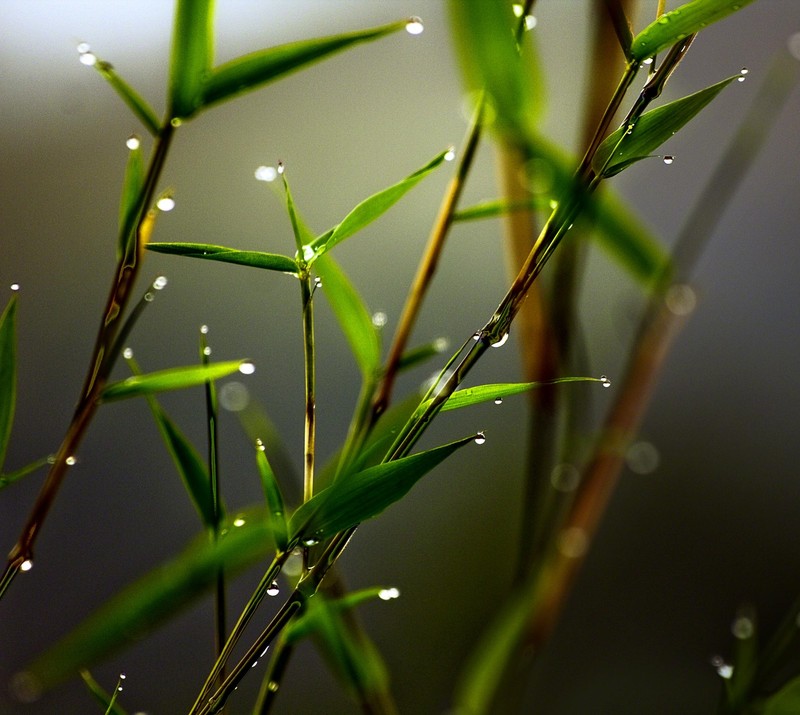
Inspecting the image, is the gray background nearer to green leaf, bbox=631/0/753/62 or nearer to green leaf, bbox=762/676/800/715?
green leaf, bbox=762/676/800/715

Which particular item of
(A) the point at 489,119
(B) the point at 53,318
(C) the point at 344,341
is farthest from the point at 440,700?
(A) the point at 489,119

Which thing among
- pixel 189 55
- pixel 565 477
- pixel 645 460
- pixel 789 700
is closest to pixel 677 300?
pixel 565 477

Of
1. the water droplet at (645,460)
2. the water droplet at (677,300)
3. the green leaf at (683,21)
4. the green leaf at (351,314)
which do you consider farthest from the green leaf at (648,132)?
the water droplet at (645,460)

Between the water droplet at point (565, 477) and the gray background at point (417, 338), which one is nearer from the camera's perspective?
the water droplet at point (565, 477)

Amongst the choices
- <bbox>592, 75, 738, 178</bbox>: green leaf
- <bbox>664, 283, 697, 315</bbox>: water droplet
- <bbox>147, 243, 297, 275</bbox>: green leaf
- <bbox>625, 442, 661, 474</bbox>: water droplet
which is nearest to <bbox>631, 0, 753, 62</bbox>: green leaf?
<bbox>592, 75, 738, 178</bbox>: green leaf

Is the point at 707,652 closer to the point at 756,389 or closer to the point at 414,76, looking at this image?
the point at 756,389

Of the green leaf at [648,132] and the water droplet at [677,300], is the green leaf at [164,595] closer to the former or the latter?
the green leaf at [648,132]
